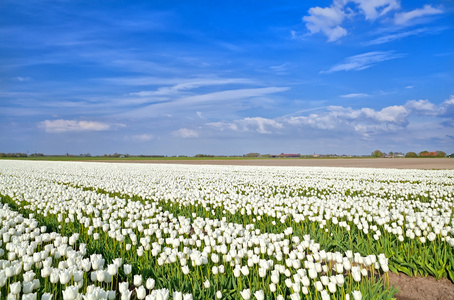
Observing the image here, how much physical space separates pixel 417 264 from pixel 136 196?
1151cm

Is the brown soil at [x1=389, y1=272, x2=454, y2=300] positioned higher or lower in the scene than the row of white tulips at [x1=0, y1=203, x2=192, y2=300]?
lower

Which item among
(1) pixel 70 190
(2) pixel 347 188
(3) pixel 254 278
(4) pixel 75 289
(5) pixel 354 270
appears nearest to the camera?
(4) pixel 75 289

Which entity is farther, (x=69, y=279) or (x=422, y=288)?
(x=422, y=288)

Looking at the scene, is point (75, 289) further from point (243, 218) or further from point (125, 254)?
point (243, 218)

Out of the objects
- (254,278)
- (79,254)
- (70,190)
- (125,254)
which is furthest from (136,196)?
(254,278)

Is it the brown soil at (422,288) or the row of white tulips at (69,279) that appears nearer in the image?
the row of white tulips at (69,279)

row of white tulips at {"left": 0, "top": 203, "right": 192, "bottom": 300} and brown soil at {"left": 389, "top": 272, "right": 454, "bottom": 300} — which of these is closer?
row of white tulips at {"left": 0, "top": 203, "right": 192, "bottom": 300}

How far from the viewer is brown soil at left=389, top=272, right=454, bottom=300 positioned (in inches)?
220

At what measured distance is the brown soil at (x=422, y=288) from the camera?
220 inches

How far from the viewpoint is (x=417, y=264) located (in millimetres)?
6473

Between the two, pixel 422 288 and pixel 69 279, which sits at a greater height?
pixel 69 279

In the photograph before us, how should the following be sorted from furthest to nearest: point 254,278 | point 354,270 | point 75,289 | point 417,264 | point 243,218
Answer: point 243,218, point 417,264, point 254,278, point 354,270, point 75,289

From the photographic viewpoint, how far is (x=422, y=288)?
19.2 feet

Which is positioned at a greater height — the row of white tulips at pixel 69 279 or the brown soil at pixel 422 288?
the row of white tulips at pixel 69 279
